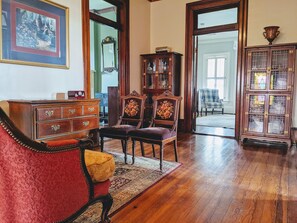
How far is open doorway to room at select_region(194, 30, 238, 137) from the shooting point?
29.7 feet

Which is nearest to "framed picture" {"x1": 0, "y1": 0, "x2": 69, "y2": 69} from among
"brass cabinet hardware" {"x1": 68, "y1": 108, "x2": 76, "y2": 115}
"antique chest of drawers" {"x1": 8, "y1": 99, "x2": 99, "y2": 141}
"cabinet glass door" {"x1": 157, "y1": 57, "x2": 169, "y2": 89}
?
"antique chest of drawers" {"x1": 8, "y1": 99, "x2": 99, "y2": 141}

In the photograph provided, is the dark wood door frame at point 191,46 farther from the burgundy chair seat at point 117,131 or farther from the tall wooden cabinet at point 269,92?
the burgundy chair seat at point 117,131

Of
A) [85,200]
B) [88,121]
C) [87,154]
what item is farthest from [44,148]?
[88,121]

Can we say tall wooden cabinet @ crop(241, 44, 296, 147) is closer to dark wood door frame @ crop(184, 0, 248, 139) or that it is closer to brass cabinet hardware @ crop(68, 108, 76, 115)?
dark wood door frame @ crop(184, 0, 248, 139)

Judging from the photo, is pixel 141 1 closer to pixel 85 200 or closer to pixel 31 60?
pixel 31 60

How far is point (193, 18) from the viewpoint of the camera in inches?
211

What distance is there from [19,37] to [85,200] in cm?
242

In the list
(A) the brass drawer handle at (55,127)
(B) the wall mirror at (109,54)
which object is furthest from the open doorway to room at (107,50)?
(A) the brass drawer handle at (55,127)

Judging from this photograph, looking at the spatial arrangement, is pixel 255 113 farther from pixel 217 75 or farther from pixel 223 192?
pixel 217 75

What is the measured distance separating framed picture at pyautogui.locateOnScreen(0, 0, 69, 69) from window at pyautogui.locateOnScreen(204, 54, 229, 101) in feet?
23.5

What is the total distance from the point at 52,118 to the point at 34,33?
125cm

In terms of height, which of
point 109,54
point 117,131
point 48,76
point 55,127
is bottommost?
point 117,131

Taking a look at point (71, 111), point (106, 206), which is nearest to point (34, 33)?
point (71, 111)

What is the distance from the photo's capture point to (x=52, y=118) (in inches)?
108
